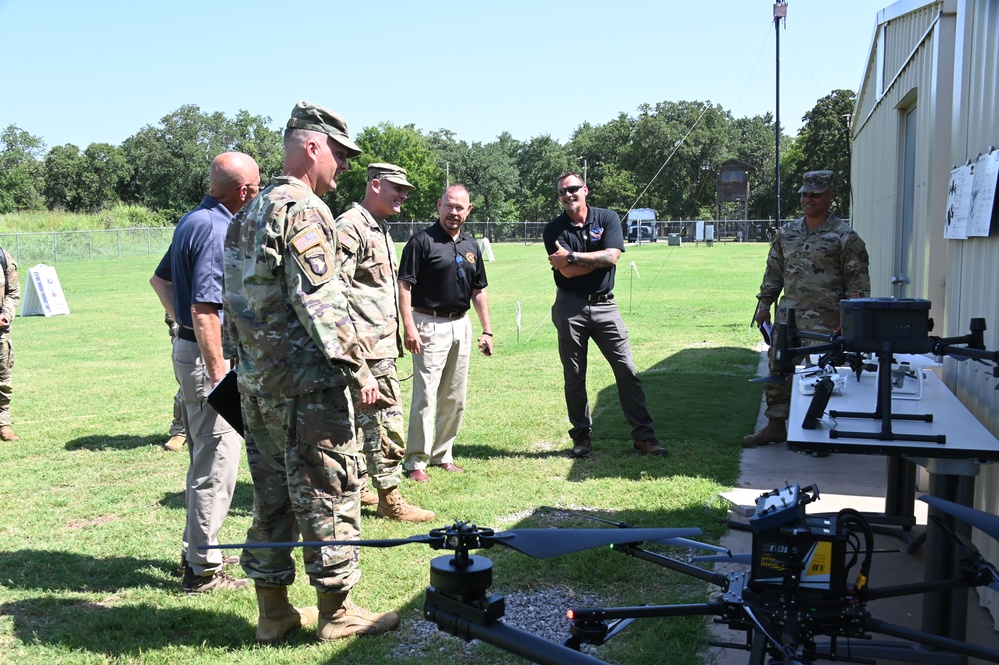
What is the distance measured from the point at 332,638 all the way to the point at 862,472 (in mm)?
4363

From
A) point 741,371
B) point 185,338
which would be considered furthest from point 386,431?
point 741,371

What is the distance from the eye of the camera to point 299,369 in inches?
138

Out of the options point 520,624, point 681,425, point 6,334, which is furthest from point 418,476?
point 6,334

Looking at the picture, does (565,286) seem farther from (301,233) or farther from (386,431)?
(301,233)

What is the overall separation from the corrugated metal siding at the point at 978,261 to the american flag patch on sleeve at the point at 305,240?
296cm

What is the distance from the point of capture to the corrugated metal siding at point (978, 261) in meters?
3.83

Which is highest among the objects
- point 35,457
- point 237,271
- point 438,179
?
point 438,179

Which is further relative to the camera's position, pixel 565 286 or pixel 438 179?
pixel 438 179

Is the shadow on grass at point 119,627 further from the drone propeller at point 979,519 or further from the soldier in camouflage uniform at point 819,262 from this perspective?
the soldier in camouflage uniform at point 819,262

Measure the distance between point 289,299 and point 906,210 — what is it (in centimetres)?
737

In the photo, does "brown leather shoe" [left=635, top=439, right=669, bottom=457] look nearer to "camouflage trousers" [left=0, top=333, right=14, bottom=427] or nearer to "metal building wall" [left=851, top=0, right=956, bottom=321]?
"metal building wall" [left=851, top=0, right=956, bottom=321]

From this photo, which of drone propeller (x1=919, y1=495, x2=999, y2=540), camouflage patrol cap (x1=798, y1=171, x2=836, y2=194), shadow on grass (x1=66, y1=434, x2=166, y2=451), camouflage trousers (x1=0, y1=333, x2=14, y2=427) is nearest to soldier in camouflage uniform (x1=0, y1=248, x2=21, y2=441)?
camouflage trousers (x1=0, y1=333, x2=14, y2=427)

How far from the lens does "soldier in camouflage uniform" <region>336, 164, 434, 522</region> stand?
5254mm

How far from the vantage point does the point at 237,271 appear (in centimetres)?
366
